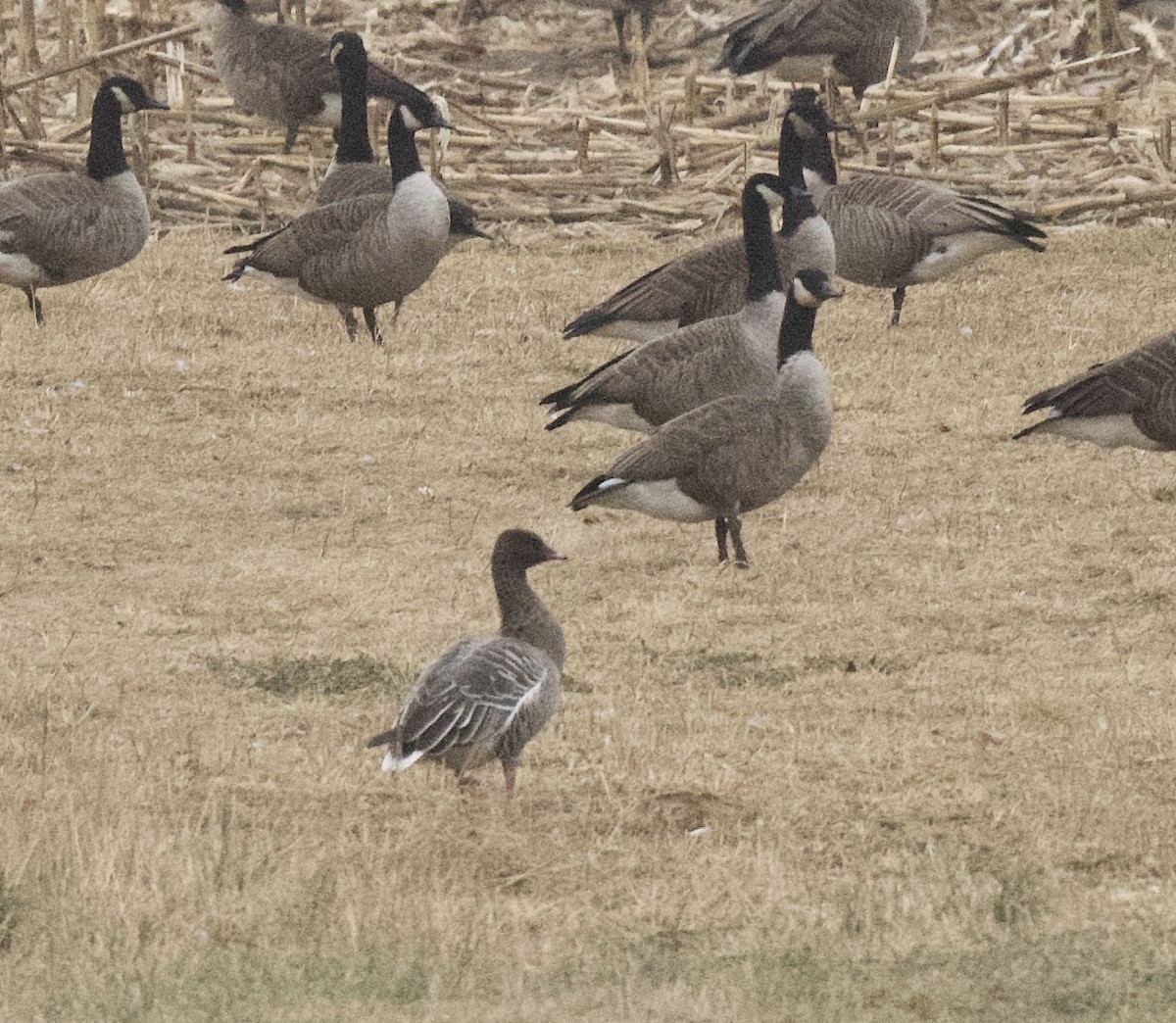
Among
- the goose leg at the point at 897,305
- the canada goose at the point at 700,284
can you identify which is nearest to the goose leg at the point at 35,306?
the canada goose at the point at 700,284

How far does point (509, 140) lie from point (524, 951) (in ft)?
59.4

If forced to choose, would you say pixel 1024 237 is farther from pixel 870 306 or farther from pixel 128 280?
pixel 128 280

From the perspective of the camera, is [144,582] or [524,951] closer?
[524,951]

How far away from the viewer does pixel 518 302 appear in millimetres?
18922

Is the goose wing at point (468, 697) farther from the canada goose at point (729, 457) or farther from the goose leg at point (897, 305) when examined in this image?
the goose leg at point (897, 305)

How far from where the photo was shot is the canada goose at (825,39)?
907 inches

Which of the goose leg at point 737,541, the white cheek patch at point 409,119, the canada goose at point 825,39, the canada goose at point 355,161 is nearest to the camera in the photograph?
the goose leg at point 737,541

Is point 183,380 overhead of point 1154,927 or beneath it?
beneath

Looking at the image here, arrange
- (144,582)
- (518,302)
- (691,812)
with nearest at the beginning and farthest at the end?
(691,812) < (144,582) < (518,302)

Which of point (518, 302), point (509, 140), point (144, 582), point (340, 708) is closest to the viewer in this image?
point (340, 708)

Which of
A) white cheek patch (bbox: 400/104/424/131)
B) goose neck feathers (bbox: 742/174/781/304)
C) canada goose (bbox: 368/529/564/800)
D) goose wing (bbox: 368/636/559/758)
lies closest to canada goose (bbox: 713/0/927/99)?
white cheek patch (bbox: 400/104/424/131)

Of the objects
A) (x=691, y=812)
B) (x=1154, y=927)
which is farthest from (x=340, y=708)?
(x=1154, y=927)

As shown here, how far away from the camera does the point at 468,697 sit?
325 inches

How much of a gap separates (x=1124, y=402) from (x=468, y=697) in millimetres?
6536
